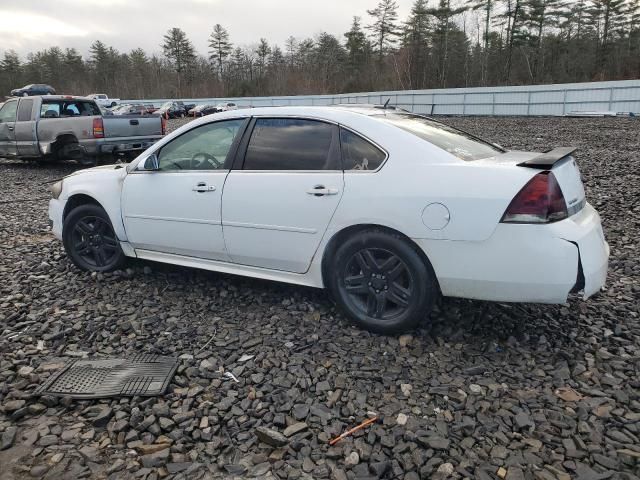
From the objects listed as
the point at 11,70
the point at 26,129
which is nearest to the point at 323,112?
the point at 26,129

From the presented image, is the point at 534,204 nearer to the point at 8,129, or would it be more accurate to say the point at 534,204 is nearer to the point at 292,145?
the point at 292,145

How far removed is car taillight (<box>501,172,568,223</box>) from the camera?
2828 mm

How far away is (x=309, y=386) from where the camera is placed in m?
2.86

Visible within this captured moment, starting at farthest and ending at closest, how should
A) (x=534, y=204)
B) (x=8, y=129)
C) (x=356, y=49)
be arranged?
(x=356, y=49), (x=8, y=129), (x=534, y=204)

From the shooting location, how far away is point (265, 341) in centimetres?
338

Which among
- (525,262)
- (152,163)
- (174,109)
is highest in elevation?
(174,109)

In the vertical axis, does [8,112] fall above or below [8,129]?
above

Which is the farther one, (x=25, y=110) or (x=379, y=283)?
(x=25, y=110)

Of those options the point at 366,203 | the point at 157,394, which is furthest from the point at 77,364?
the point at 366,203

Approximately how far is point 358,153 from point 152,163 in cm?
192

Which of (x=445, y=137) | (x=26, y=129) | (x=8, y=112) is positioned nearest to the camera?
(x=445, y=137)

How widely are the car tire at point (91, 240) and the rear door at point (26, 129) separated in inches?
324

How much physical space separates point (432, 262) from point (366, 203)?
1.90 ft

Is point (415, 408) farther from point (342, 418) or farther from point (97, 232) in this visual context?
point (97, 232)
